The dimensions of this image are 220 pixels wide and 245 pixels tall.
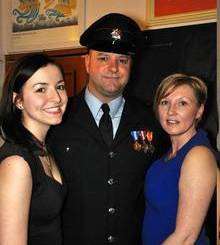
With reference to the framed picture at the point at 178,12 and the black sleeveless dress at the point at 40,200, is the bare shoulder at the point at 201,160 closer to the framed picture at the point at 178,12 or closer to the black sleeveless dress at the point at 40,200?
the black sleeveless dress at the point at 40,200

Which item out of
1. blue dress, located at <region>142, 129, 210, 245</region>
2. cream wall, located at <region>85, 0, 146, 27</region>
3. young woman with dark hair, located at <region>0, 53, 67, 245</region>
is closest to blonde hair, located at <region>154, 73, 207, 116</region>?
blue dress, located at <region>142, 129, 210, 245</region>

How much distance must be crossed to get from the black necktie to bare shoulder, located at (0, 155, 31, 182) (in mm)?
575

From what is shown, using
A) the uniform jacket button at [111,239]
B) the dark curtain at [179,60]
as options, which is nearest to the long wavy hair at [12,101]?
the uniform jacket button at [111,239]

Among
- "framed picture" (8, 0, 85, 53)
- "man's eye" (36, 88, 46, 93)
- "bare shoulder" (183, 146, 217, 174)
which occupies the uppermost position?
"framed picture" (8, 0, 85, 53)

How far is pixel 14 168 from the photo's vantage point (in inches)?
48.3

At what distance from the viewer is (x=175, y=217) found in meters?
1.53

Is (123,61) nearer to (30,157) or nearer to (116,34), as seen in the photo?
(116,34)

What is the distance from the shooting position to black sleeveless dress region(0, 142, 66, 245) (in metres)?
1.28

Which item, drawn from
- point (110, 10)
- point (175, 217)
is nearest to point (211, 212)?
point (175, 217)

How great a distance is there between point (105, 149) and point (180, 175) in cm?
38

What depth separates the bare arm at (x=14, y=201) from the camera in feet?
3.96

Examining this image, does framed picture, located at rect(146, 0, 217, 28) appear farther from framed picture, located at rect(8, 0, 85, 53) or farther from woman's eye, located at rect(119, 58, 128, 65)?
woman's eye, located at rect(119, 58, 128, 65)

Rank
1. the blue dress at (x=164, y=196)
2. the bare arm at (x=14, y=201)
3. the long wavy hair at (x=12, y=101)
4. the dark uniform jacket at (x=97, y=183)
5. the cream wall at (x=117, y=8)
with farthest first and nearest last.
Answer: the cream wall at (x=117, y=8) → the dark uniform jacket at (x=97, y=183) → the blue dress at (x=164, y=196) → the long wavy hair at (x=12, y=101) → the bare arm at (x=14, y=201)

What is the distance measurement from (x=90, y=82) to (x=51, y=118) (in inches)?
19.0
